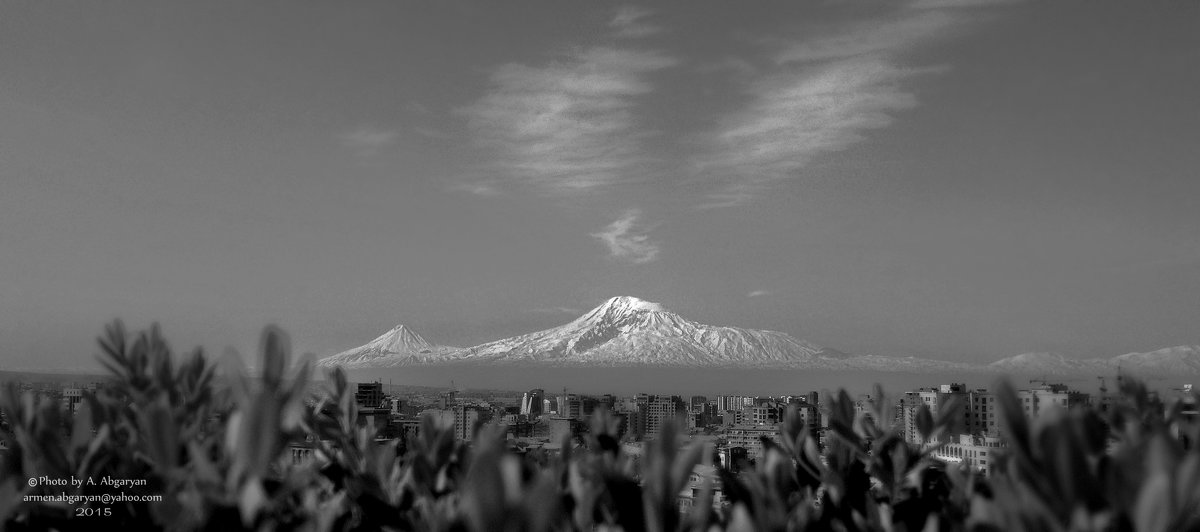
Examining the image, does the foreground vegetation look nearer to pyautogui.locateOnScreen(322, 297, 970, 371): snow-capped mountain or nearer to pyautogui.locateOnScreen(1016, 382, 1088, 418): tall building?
pyautogui.locateOnScreen(1016, 382, 1088, 418): tall building

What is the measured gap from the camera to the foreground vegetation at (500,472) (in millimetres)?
1060

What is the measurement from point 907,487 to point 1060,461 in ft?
4.13

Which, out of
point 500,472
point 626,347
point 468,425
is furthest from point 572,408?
point 626,347

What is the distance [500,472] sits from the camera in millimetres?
1005

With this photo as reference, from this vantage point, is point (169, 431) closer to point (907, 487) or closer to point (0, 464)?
point (0, 464)

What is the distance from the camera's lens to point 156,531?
5.54ft

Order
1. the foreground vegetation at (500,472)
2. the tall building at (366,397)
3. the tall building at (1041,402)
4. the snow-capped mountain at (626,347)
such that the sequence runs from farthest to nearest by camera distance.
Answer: the snow-capped mountain at (626,347) < the tall building at (366,397) < the tall building at (1041,402) < the foreground vegetation at (500,472)

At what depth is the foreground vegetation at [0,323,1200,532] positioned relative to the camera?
1.06m

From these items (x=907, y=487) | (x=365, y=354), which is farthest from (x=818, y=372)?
(x=907, y=487)

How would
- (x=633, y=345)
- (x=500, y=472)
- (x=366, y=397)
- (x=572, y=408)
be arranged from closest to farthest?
(x=500, y=472), (x=366, y=397), (x=572, y=408), (x=633, y=345)

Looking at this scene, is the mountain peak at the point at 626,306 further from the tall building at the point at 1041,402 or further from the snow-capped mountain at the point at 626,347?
the tall building at the point at 1041,402

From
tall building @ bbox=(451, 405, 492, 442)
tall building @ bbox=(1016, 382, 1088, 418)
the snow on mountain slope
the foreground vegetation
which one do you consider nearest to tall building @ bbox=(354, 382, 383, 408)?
the foreground vegetation

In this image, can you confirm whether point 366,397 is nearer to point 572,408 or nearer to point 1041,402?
point 1041,402

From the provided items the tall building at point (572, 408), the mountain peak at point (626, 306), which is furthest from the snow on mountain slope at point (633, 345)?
the tall building at point (572, 408)
